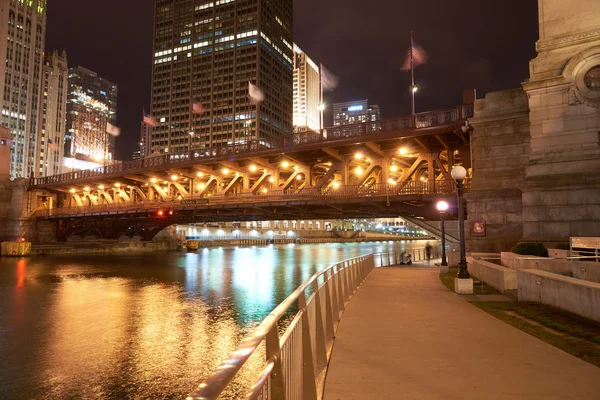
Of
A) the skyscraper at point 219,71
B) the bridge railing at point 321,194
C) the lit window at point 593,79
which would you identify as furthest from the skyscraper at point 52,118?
the lit window at point 593,79

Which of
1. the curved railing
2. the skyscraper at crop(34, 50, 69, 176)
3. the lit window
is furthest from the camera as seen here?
the skyscraper at crop(34, 50, 69, 176)

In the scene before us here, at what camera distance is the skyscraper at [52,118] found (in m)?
164

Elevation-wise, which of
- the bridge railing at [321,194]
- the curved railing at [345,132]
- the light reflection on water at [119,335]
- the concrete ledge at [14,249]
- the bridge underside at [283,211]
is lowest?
the light reflection on water at [119,335]

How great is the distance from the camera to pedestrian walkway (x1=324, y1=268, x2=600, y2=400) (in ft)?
17.3

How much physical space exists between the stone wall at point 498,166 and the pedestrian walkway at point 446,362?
13.6 m

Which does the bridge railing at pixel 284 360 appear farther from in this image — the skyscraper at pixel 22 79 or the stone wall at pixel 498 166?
the skyscraper at pixel 22 79

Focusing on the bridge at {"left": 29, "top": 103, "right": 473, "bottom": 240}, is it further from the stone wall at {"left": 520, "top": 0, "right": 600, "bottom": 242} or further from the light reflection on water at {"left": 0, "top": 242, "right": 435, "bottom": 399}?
the light reflection on water at {"left": 0, "top": 242, "right": 435, "bottom": 399}

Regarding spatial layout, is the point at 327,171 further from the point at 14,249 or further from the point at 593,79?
the point at 14,249

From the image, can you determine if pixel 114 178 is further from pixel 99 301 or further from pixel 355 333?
pixel 355 333

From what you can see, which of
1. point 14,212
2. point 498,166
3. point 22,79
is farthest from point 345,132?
point 22,79

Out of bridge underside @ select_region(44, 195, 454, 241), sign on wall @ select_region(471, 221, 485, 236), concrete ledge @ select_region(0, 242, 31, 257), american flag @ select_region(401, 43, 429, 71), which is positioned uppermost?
american flag @ select_region(401, 43, 429, 71)

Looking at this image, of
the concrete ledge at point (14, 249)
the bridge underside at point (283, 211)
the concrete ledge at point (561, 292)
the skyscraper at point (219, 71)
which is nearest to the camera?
the concrete ledge at point (561, 292)

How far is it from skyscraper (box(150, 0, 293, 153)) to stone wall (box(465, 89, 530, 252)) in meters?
143

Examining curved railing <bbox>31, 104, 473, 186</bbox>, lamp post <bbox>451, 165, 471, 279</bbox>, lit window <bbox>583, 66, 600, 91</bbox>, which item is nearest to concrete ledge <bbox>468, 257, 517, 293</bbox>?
lamp post <bbox>451, 165, 471, 279</bbox>
